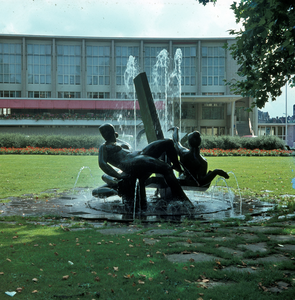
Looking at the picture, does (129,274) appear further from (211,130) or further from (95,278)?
(211,130)

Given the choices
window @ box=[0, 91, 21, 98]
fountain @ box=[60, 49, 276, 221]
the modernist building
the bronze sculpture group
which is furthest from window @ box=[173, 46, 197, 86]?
the bronze sculpture group

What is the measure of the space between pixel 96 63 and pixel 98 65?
0.45 m

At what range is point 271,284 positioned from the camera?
2.99 meters

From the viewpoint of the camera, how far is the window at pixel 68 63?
171 ft

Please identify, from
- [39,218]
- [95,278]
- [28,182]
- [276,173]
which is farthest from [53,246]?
[276,173]

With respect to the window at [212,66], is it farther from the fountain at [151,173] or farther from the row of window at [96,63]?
the fountain at [151,173]

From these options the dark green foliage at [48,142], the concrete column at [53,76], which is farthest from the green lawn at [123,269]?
the concrete column at [53,76]

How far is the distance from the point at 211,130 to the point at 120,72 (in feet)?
58.2

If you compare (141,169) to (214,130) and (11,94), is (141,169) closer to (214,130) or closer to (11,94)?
(214,130)

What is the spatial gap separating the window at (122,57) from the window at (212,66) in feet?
37.2

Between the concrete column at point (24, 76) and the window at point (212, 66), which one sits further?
the window at point (212, 66)

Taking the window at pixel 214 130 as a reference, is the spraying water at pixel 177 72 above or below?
above

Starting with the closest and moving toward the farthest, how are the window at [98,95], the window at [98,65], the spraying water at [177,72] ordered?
1. the spraying water at [177,72]
2. the window at [98,65]
3. the window at [98,95]

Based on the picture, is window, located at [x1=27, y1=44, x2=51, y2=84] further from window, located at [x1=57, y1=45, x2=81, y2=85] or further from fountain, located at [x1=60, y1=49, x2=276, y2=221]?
fountain, located at [x1=60, y1=49, x2=276, y2=221]
